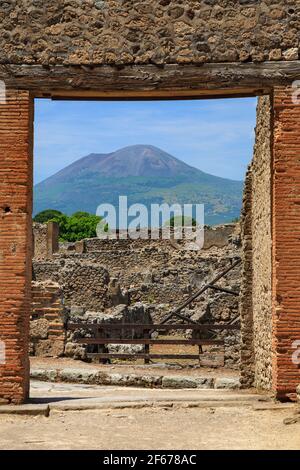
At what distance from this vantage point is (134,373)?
18.5 metres

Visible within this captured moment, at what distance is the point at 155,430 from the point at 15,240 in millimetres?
3046

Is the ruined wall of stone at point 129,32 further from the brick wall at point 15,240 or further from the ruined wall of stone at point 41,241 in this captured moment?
the ruined wall of stone at point 41,241

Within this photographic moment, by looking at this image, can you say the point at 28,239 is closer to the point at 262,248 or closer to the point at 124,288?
the point at 262,248

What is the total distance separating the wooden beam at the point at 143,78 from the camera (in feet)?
37.2

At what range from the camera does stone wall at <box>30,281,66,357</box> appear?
68.1 ft

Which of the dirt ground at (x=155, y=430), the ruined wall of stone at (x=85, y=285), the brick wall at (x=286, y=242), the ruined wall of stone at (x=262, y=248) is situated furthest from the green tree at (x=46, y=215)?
the dirt ground at (x=155, y=430)

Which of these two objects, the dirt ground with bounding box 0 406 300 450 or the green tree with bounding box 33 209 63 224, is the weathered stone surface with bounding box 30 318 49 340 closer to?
the dirt ground with bounding box 0 406 300 450

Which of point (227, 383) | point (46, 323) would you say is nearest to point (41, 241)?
point (46, 323)

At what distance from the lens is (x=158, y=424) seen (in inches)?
388

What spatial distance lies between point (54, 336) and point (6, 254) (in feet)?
33.1

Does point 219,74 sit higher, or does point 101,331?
point 219,74

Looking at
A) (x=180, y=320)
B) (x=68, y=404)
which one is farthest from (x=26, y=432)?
(x=180, y=320)

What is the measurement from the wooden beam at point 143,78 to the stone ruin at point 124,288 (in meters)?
10.3
